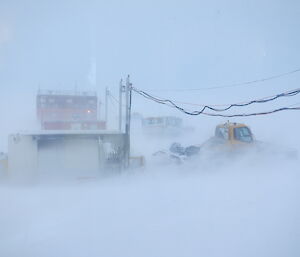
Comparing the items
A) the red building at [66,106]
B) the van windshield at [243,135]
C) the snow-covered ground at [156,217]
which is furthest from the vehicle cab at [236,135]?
the red building at [66,106]

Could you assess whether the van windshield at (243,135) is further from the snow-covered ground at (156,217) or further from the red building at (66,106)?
the red building at (66,106)

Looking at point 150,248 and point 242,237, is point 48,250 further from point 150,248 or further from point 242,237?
point 242,237

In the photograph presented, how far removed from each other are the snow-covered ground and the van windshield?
179 cm

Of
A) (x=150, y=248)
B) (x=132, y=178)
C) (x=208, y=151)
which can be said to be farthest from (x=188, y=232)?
(x=208, y=151)

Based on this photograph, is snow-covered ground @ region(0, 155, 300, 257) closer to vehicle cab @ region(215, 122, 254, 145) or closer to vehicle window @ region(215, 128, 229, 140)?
vehicle cab @ region(215, 122, 254, 145)

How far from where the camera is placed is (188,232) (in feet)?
20.1

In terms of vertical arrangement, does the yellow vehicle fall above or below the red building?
below

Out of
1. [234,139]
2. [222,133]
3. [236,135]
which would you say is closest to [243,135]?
[236,135]

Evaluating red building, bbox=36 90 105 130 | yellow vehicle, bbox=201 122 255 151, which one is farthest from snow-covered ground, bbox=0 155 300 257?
red building, bbox=36 90 105 130

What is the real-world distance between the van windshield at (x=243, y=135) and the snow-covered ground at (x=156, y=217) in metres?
1.79

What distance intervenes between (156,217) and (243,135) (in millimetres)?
6752

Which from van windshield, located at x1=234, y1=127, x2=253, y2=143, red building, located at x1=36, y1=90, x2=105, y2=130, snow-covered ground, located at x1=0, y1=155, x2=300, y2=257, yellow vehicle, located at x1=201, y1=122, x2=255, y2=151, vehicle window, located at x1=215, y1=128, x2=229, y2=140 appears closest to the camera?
snow-covered ground, located at x1=0, y1=155, x2=300, y2=257

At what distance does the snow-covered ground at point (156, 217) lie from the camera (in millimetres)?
5484

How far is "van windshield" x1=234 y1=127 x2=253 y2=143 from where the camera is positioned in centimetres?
1203
